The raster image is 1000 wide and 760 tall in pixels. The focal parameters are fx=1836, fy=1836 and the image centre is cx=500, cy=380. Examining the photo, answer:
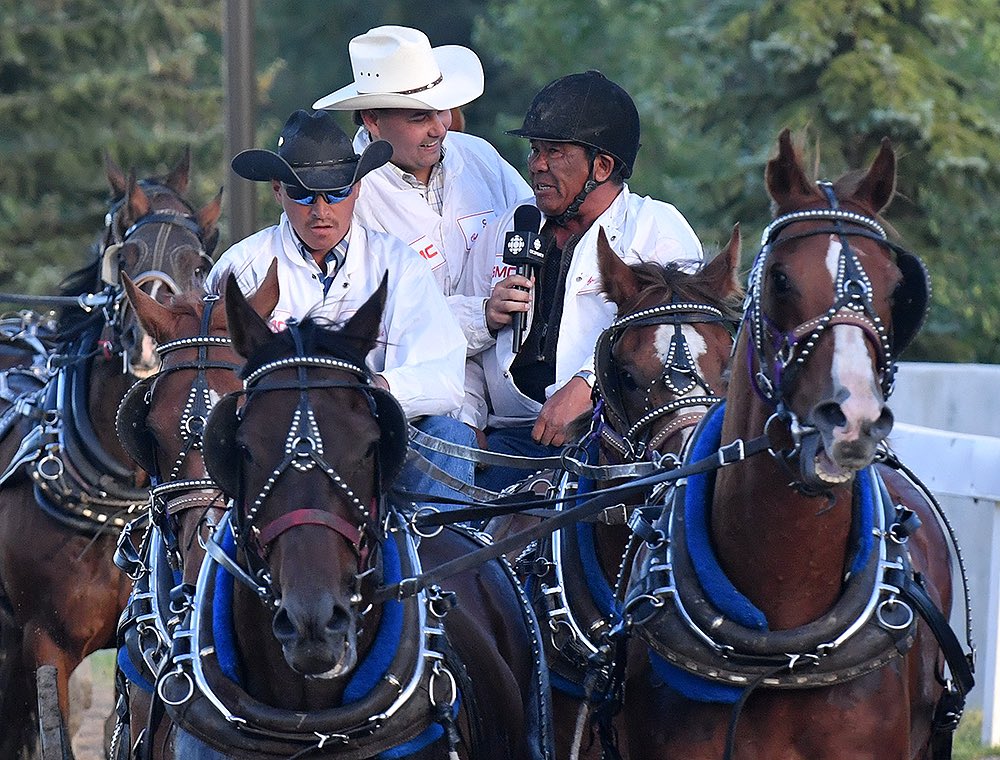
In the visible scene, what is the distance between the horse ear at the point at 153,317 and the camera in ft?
18.2

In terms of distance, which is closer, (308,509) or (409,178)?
(308,509)

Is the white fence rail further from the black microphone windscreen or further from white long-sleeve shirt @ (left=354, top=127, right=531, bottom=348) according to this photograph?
white long-sleeve shirt @ (left=354, top=127, right=531, bottom=348)

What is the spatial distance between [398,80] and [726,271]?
153 cm

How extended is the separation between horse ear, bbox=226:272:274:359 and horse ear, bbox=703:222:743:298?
1793 mm

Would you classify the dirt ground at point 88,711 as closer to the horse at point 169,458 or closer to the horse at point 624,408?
the horse at point 169,458

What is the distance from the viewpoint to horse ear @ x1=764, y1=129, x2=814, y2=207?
4492mm

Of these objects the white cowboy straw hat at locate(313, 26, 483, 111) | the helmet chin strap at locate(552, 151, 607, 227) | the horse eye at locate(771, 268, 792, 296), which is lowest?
the horse eye at locate(771, 268, 792, 296)

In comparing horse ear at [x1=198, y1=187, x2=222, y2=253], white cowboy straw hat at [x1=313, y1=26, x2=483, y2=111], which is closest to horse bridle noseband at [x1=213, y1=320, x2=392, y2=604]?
white cowboy straw hat at [x1=313, y1=26, x2=483, y2=111]

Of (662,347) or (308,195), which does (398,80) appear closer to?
(308,195)

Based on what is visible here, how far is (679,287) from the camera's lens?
18.8 feet

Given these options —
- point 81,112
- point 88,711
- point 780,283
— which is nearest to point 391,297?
point 780,283

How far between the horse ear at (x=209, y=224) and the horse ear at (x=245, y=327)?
333 cm

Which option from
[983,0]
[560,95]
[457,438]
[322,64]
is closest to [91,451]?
[457,438]

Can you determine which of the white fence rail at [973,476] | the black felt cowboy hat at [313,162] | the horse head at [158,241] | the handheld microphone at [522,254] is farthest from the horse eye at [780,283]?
the horse head at [158,241]
